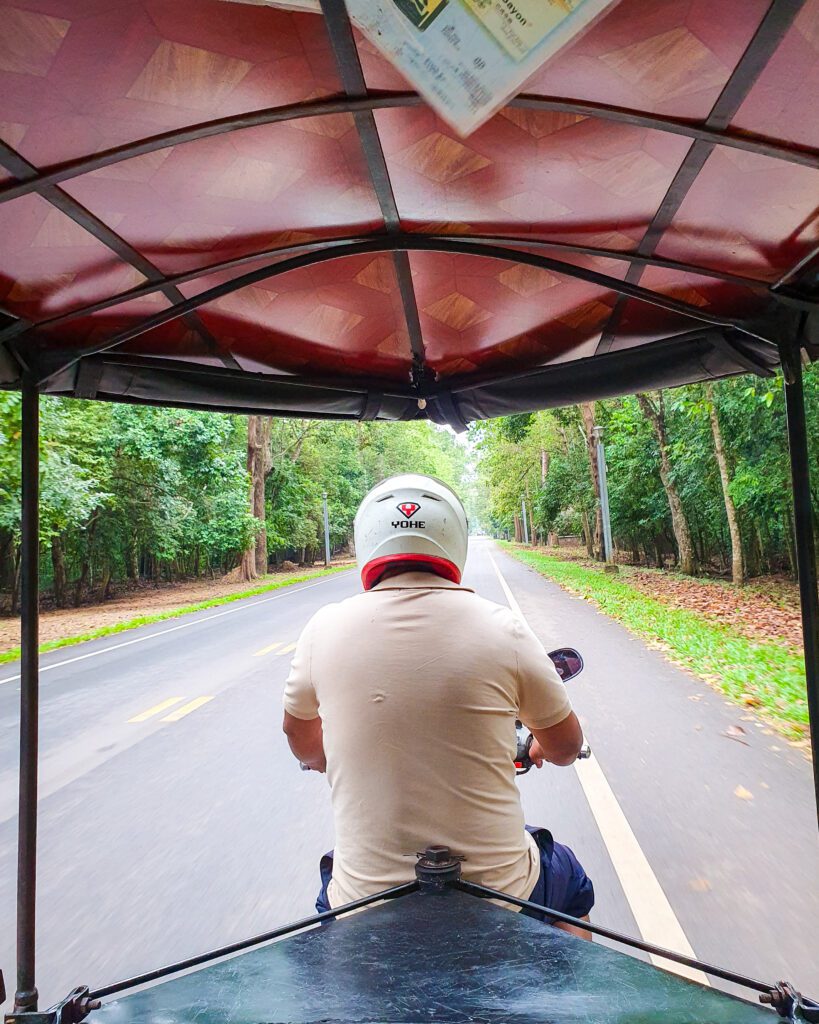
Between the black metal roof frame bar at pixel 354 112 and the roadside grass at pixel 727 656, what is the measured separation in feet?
18.7

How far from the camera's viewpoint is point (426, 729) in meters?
1.55

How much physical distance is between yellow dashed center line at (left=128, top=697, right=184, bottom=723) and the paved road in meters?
0.04

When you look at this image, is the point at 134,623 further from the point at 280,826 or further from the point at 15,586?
the point at 280,826

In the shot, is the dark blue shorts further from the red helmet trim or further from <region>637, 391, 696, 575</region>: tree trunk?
<region>637, 391, 696, 575</region>: tree trunk

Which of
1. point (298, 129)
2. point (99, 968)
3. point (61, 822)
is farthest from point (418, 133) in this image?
point (61, 822)

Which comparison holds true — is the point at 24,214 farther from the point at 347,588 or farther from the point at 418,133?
the point at 347,588

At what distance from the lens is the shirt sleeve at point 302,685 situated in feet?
5.77

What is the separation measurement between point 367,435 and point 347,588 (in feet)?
70.2

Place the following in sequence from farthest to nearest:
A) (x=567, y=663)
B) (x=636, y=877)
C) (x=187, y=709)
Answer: (x=187, y=709), (x=636, y=877), (x=567, y=663)

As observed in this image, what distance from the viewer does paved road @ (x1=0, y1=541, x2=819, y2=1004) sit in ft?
10.2

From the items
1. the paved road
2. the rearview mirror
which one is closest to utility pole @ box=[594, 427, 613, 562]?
the paved road

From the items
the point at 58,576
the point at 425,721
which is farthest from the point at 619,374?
the point at 58,576

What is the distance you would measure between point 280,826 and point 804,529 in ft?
11.9

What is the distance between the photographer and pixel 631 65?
58.2 inches
